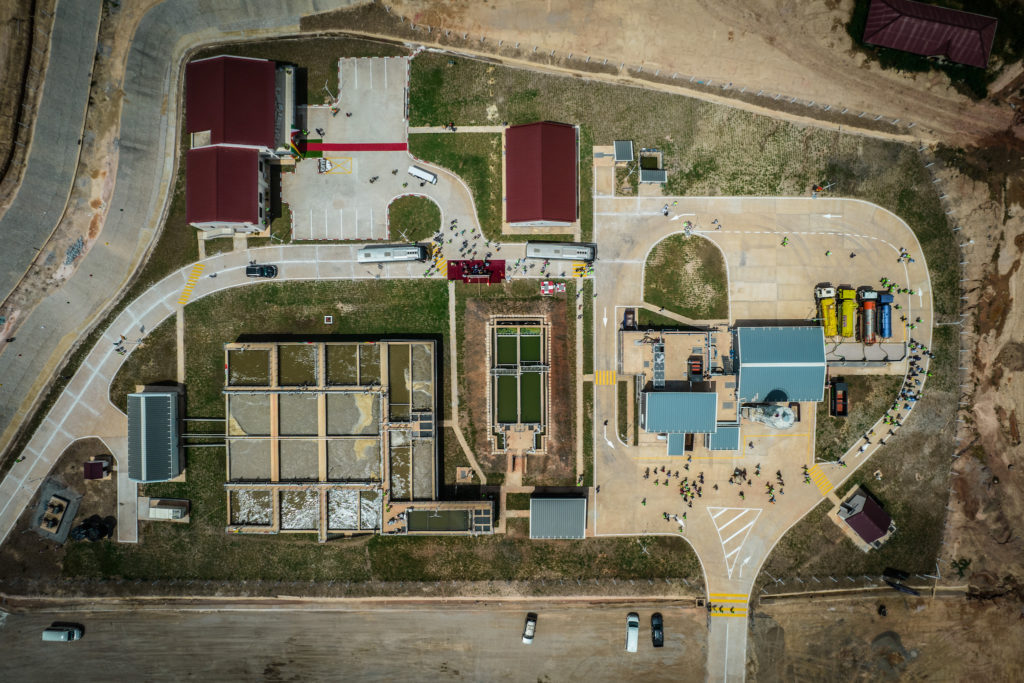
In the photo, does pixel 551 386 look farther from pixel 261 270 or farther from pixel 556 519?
pixel 261 270

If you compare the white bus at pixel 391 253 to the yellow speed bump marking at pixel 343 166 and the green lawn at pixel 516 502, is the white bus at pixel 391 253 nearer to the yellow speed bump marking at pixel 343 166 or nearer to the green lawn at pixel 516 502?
the yellow speed bump marking at pixel 343 166

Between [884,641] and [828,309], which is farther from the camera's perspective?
[884,641]

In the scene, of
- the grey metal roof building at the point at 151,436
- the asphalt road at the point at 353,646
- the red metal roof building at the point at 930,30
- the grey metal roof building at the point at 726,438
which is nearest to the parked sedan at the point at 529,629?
the asphalt road at the point at 353,646

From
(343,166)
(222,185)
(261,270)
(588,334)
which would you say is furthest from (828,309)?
(222,185)

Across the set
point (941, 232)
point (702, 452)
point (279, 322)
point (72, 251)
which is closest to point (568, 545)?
point (702, 452)

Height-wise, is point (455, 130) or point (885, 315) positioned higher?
point (455, 130)

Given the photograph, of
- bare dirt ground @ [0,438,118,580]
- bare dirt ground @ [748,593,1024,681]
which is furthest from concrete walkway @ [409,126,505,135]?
bare dirt ground @ [748,593,1024,681]
